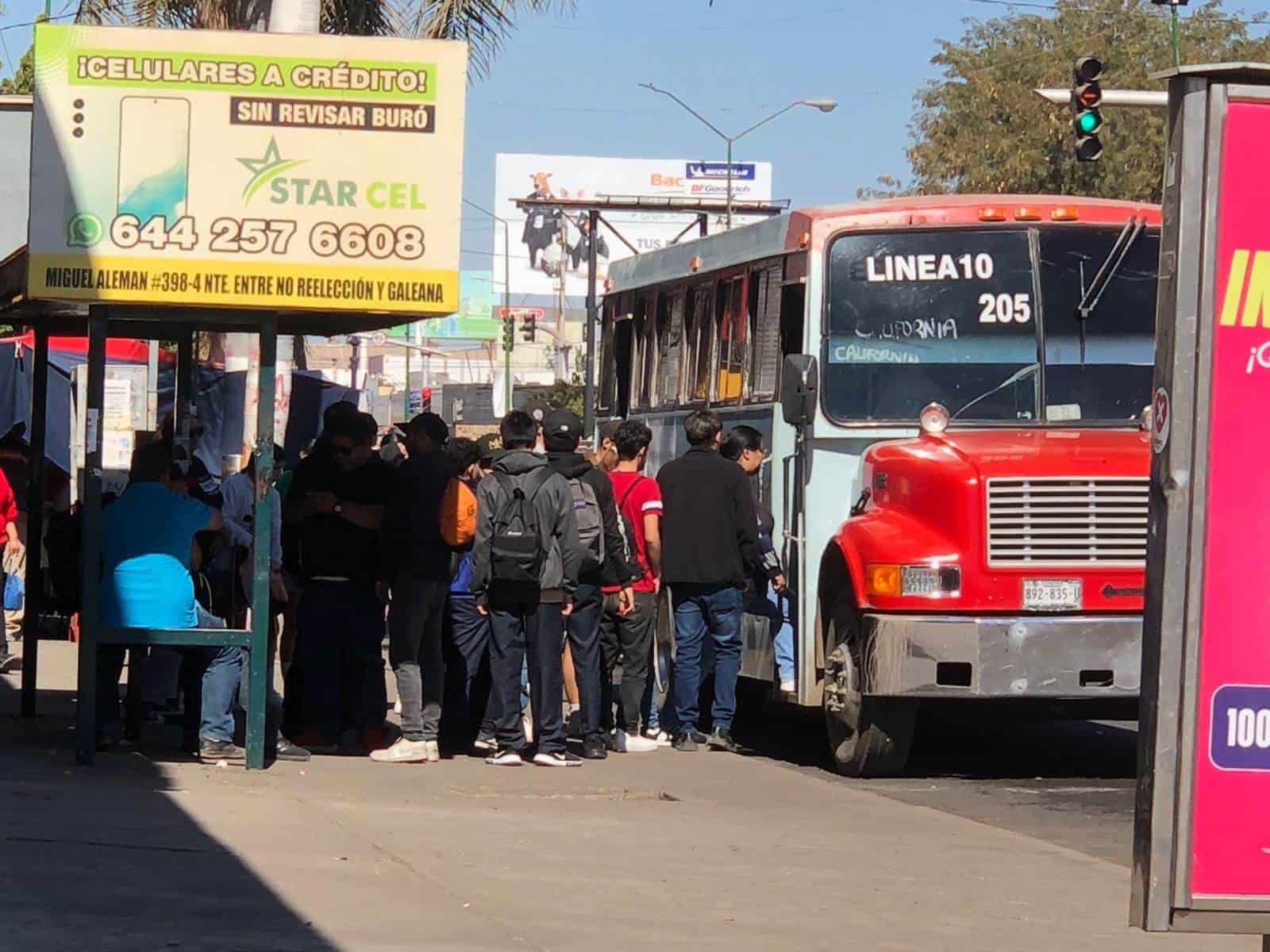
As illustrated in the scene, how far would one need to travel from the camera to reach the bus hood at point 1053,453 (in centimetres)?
1180

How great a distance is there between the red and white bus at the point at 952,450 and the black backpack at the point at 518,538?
5.70 feet

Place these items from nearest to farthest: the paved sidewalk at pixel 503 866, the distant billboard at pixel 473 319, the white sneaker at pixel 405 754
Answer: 1. the paved sidewalk at pixel 503 866
2. the white sneaker at pixel 405 754
3. the distant billboard at pixel 473 319

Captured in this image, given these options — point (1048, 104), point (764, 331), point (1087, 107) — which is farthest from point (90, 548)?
point (1048, 104)

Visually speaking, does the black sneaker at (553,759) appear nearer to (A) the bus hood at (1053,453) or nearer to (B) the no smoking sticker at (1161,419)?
(A) the bus hood at (1053,453)

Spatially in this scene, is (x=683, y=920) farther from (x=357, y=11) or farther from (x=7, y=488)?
(x=357, y=11)

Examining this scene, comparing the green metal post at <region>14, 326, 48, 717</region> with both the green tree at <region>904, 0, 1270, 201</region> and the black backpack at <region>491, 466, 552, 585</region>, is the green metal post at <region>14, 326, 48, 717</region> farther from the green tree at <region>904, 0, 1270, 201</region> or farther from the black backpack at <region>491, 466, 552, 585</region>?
the green tree at <region>904, 0, 1270, 201</region>

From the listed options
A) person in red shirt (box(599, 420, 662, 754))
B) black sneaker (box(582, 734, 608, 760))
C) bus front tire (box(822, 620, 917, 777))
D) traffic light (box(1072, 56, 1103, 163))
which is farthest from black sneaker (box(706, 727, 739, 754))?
traffic light (box(1072, 56, 1103, 163))

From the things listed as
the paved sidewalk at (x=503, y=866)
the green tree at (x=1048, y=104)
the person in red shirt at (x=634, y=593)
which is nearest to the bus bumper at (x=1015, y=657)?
the paved sidewalk at (x=503, y=866)

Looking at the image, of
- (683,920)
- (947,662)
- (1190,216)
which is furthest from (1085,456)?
(1190,216)

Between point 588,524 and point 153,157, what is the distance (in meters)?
3.21

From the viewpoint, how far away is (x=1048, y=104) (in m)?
44.6

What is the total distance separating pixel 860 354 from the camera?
13.1m

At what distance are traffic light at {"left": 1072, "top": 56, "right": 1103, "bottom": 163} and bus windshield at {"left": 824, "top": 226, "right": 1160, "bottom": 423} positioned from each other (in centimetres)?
867

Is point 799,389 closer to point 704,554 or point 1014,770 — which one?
point 704,554
